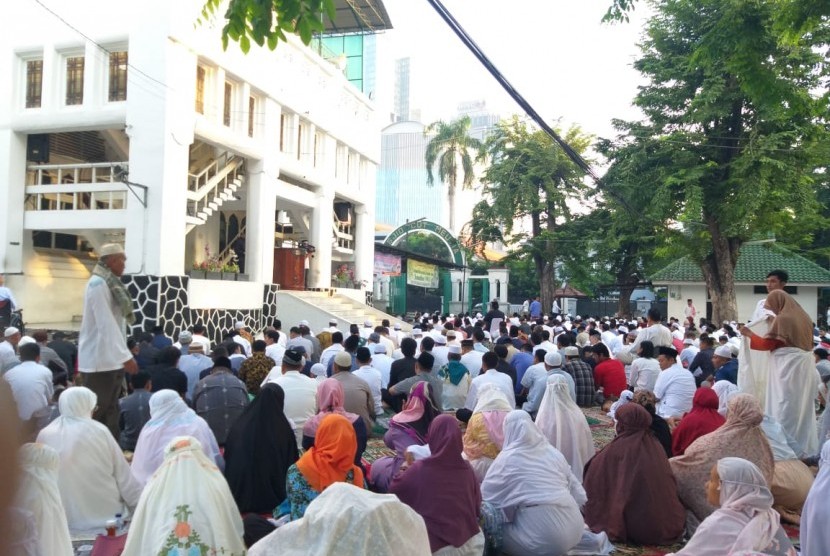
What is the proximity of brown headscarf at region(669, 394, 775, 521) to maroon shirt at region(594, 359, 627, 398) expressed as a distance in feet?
15.6

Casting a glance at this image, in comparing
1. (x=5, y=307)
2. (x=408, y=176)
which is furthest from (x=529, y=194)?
(x=408, y=176)

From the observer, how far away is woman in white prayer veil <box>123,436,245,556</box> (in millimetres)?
3076

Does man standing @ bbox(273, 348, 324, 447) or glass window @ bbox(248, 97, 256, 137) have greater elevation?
glass window @ bbox(248, 97, 256, 137)

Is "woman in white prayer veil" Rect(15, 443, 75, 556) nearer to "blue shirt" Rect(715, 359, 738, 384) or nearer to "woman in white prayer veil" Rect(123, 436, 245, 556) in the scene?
"woman in white prayer veil" Rect(123, 436, 245, 556)

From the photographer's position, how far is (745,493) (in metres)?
3.23

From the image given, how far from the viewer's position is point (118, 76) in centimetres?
1371

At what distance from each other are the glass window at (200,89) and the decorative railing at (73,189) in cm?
203

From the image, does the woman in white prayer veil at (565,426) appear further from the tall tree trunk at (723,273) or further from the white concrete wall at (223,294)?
the tall tree trunk at (723,273)

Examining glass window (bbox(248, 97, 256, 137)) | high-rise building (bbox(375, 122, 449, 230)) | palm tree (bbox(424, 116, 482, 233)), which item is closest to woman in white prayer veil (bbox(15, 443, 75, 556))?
glass window (bbox(248, 97, 256, 137))

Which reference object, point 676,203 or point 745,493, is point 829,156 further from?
point 745,493

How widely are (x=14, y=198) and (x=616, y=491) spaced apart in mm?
13878

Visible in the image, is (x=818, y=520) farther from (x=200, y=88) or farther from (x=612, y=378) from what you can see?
(x=200, y=88)

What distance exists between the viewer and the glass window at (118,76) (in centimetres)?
1368

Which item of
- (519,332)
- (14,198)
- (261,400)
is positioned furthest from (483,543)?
(14,198)
